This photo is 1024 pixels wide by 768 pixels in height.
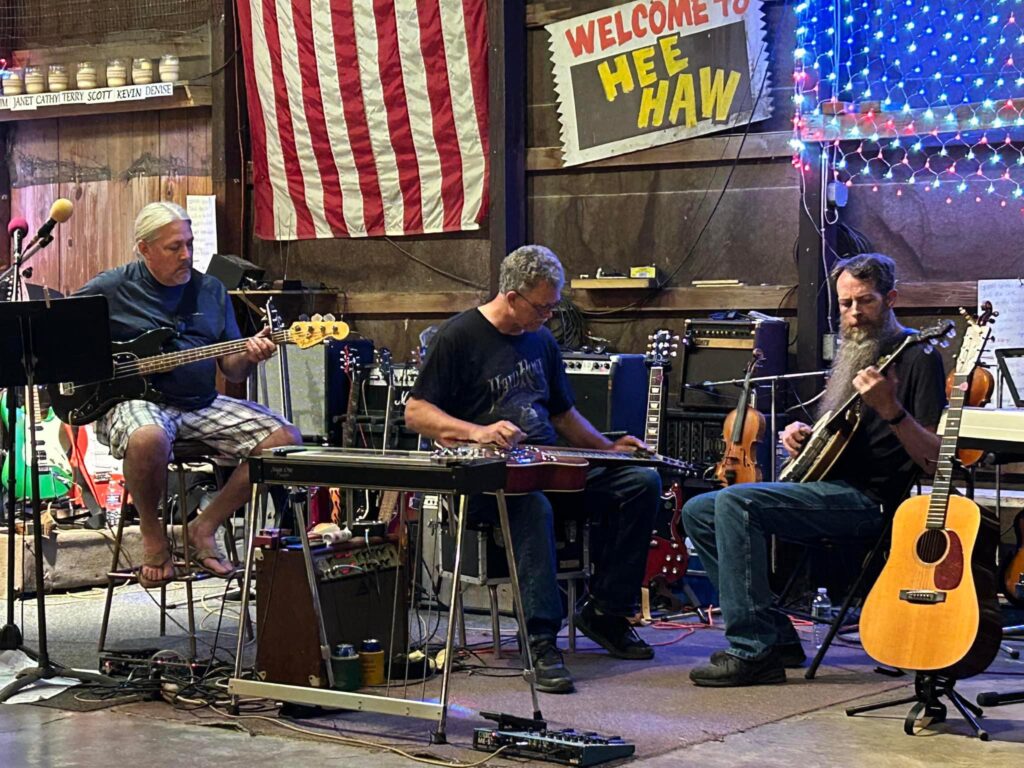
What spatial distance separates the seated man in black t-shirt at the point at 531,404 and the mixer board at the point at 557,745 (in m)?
1.11

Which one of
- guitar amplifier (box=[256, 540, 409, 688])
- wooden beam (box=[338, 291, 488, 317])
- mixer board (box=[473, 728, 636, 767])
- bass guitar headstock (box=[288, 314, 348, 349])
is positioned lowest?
mixer board (box=[473, 728, 636, 767])

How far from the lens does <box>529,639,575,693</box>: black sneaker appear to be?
4.89 meters

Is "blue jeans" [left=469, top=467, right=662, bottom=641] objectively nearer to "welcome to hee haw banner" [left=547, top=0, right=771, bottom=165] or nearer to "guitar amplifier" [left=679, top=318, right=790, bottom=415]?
"guitar amplifier" [left=679, top=318, right=790, bottom=415]

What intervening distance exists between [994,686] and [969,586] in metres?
0.83

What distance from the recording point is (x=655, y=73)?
783 centimetres

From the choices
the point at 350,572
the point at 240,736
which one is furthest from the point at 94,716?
the point at 350,572

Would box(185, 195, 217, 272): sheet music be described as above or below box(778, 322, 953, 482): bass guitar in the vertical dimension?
above

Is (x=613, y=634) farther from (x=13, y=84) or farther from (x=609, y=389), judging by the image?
(x=13, y=84)

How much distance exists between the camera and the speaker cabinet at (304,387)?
802cm

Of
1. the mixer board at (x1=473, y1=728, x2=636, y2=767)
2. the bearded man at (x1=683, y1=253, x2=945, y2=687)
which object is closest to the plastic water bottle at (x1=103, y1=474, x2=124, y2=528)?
the bearded man at (x1=683, y1=253, x2=945, y2=687)

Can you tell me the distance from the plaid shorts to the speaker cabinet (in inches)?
82.6

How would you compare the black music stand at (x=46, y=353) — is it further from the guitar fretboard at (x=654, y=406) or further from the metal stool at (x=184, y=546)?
the guitar fretboard at (x=654, y=406)

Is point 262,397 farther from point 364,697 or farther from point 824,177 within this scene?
point 364,697

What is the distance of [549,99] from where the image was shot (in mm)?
8242
